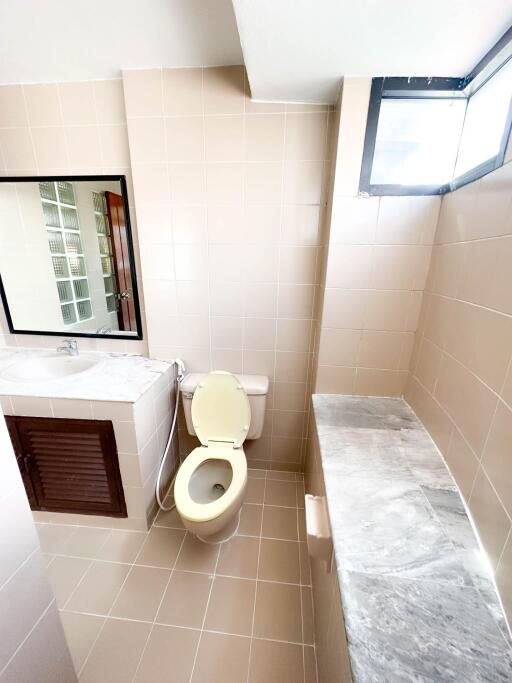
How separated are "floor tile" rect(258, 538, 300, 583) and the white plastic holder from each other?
1.71 feet

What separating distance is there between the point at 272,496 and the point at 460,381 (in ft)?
4.22

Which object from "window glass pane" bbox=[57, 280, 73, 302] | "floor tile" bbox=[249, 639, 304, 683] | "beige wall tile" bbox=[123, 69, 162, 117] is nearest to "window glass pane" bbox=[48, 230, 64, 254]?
"window glass pane" bbox=[57, 280, 73, 302]

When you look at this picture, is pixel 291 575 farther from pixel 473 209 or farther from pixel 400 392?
pixel 473 209

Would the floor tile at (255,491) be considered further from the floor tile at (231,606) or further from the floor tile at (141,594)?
the floor tile at (141,594)

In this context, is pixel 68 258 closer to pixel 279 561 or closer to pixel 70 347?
pixel 70 347

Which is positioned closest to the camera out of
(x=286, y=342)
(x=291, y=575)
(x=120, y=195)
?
(x=291, y=575)

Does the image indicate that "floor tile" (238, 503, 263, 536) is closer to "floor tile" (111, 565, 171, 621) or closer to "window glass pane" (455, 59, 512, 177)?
"floor tile" (111, 565, 171, 621)

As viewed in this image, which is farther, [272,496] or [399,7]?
[272,496]

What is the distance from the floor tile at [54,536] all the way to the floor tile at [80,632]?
35cm

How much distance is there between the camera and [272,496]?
5.61 feet

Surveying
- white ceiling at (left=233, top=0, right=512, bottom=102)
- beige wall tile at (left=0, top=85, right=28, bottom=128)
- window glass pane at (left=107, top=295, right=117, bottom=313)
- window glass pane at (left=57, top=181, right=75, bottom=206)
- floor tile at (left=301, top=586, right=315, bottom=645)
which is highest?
beige wall tile at (left=0, top=85, right=28, bottom=128)

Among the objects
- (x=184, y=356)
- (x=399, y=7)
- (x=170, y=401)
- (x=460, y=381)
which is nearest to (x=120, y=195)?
(x=184, y=356)

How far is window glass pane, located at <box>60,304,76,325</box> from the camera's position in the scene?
5.72 ft

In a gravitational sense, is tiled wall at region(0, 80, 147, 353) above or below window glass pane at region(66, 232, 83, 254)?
above
